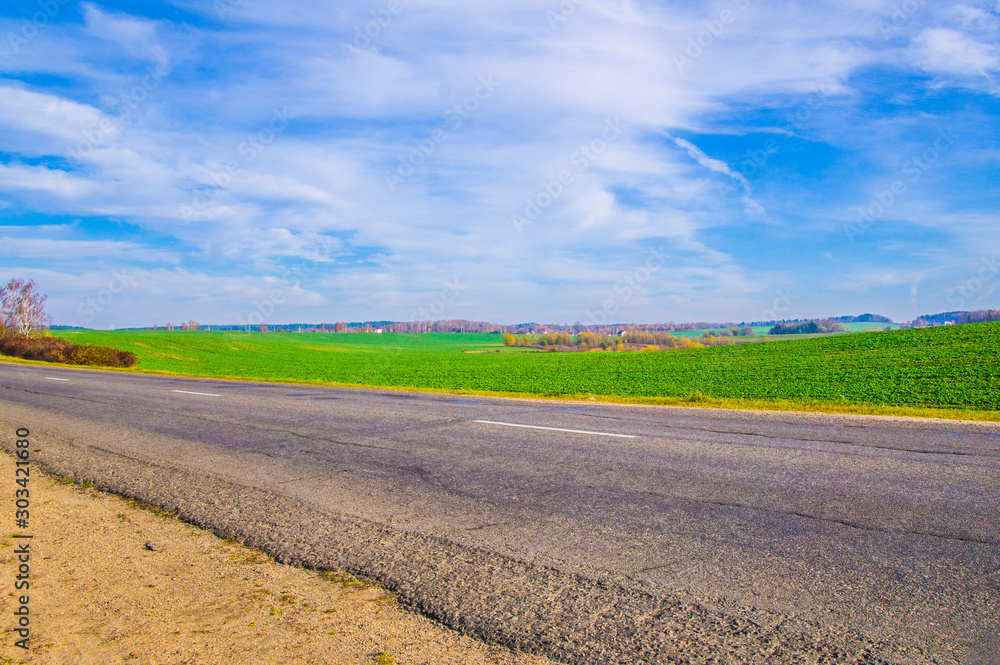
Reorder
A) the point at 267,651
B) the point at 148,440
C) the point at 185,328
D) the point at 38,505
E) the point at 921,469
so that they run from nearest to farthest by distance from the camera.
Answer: the point at 267,651 → the point at 38,505 → the point at 921,469 → the point at 148,440 → the point at 185,328

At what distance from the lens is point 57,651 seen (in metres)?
2.53

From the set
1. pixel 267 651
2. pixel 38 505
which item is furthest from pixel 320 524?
pixel 38 505

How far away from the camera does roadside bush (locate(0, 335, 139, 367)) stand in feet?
130

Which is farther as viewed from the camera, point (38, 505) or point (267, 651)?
point (38, 505)

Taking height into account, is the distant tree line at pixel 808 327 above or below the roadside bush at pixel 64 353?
above

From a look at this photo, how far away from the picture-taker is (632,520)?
164 inches

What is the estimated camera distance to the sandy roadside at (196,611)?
249cm

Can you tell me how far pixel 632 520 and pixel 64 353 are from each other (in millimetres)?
50082

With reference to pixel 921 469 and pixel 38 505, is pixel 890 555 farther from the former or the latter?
pixel 38 505

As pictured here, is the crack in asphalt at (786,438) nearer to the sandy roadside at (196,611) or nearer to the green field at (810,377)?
the green field at (810,377)

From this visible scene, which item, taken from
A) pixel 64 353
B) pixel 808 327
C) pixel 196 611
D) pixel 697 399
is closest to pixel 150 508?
pixel 196 611

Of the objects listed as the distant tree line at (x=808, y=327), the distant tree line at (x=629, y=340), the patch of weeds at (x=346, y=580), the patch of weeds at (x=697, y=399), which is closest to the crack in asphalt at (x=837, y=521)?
the patch of weeds at (x=346, y=580)

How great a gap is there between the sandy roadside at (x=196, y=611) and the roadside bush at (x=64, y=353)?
42477mm

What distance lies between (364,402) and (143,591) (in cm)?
964
